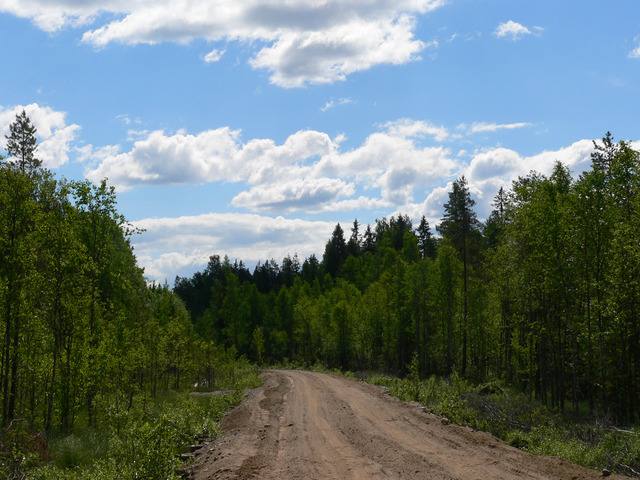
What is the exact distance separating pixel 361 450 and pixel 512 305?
75.8 feet

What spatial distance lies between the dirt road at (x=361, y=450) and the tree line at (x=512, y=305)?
8.36 meters

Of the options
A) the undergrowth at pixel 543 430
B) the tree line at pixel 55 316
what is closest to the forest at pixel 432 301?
the tree line at pixel 55 316

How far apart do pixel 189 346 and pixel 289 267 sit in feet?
300

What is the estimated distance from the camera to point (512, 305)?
32.8 metres

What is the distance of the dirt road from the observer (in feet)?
35.6

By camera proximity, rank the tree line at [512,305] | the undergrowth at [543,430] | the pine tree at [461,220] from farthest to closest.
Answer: the pine tree at [461,220] → the tree line at [512,305] → the undergrowth at [543,430]

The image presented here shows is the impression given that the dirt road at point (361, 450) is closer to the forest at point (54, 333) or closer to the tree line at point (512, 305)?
the forest at point (54, 333)

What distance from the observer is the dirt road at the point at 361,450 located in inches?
427

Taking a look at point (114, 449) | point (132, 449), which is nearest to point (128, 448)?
point (132, 449)

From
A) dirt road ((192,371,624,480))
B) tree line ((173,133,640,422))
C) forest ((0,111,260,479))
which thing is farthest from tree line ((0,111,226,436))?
tree line ((173,133,640,422))

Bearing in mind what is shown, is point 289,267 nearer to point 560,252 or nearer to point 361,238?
point 361,238

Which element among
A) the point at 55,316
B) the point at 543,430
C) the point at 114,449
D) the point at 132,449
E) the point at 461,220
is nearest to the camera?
the point at 132,449

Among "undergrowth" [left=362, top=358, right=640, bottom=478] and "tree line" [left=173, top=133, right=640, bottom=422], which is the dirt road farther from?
"tree line" [left=173, top=133, right=640, bottom=422]

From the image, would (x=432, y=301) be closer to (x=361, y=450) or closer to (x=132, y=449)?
(x=361, y=450)
